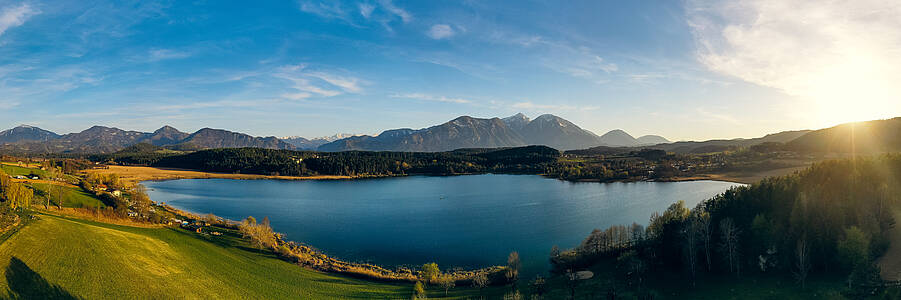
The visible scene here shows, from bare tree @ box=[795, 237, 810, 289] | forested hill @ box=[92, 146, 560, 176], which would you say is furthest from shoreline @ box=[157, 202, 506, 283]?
forested hill @ box=[92, 146, 560, 176]

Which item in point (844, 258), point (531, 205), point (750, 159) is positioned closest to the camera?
point (844, 258)

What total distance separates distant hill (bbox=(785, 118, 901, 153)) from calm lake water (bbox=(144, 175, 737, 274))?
42.8 m

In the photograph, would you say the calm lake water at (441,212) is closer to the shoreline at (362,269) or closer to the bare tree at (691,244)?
the shoreline at (362,269)

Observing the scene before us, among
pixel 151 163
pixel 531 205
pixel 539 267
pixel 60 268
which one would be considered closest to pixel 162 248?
pixel 60 268

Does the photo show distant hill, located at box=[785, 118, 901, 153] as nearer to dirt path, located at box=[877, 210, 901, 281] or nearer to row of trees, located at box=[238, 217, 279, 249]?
dirt path, located at box=[877, 210, 901, 281]

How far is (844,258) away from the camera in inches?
1052

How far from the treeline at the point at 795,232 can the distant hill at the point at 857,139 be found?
99.9m

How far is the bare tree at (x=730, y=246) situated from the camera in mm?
30875

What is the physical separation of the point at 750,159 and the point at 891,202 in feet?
446

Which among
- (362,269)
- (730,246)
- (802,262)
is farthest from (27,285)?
(802,262)

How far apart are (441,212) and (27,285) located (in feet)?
198

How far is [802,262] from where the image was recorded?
87.1 feet

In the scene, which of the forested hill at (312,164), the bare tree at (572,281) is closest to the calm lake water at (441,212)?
the bare tree at (572,281)

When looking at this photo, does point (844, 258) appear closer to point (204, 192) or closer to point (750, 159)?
point (204, 192)
